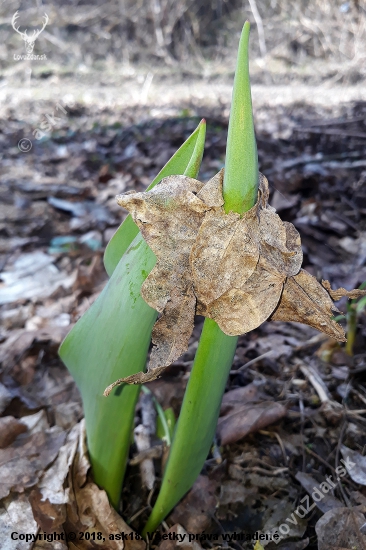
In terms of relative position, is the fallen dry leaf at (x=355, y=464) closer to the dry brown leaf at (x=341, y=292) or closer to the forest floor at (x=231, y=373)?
the forest floor at (x=231, y=373)

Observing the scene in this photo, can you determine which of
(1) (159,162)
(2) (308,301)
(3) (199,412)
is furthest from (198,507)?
(1) (159,162)

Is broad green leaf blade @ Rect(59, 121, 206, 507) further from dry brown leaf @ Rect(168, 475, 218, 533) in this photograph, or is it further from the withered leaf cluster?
dry brown leaf @ Rect(168, 475, 218, 533)

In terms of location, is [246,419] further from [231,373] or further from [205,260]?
[205,260]

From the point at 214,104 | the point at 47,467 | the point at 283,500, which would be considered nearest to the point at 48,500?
the point at 47,467

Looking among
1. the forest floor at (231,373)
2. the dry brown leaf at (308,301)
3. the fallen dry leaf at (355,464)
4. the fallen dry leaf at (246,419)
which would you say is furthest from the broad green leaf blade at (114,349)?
the fallen dry leaf at (355,464)

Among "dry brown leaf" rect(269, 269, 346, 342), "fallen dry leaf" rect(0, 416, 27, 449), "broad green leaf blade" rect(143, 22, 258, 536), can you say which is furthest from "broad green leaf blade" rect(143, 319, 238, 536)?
"fallen dry leaf" rect(0, 416, 27, 449)

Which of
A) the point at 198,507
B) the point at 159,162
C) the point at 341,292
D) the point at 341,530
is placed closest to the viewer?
the point at 341,292
